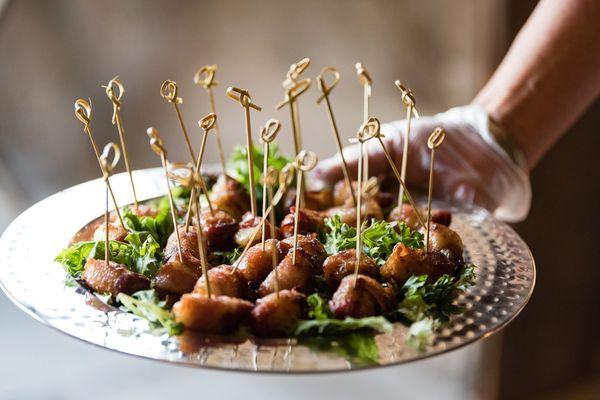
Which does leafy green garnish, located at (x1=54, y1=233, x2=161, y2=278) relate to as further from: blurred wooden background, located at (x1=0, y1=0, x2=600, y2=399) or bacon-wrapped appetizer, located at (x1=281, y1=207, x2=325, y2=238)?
blurred wooden background, located at (x1=0, y1=0, x2=600, y2=399)

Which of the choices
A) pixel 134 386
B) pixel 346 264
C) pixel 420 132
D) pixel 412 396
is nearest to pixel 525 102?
pixel 420 132

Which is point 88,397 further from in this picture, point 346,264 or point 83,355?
point 346,264

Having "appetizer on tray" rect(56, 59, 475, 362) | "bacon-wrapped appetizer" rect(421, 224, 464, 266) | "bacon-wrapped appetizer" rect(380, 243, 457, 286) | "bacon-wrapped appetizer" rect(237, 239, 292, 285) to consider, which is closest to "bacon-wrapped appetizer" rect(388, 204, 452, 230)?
"appetizer on tray" rect(56, 59, 475, 362)

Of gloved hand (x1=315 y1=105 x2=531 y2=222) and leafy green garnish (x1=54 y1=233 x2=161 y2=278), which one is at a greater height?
leafy green garnish (x1=54 y1=233 x2=161 y2=278)

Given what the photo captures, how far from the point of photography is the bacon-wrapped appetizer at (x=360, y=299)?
4.41ft

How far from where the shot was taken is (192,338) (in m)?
1.27

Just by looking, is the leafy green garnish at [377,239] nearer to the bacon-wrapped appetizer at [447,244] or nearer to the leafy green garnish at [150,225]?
the bacon-wrapped appetizer at [447,244]

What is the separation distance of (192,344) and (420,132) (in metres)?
1.25

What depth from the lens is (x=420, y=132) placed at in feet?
7.48

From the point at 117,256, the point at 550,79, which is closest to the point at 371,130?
the point at 117,256

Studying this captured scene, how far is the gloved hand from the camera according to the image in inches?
88.9

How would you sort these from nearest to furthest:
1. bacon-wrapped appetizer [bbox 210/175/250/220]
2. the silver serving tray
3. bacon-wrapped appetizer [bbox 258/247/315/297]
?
the silver serving tray, bacon-wrapped appetizer [bbox 258/247/315/297], bacon-wrapped appetizer [bbox 210/175/250/220]

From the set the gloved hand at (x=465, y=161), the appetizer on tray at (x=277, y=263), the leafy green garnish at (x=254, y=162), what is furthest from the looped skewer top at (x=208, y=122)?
the gloved hand at (x=465, y=161)

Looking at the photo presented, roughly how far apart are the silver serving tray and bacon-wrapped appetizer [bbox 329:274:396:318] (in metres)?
0.06
